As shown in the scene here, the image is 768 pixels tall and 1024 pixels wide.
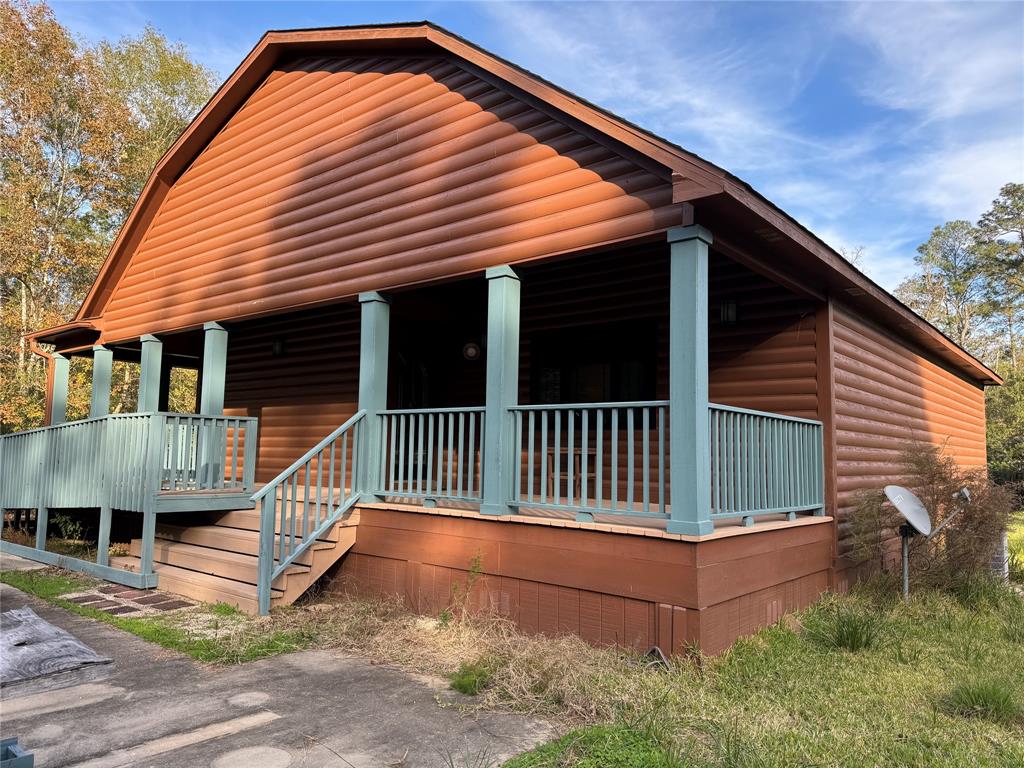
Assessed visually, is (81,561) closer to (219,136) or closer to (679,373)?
(219,136)

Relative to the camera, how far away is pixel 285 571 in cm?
671

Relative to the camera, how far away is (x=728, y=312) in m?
7.63

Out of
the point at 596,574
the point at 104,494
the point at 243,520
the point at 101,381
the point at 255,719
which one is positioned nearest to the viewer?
the point at 255,719

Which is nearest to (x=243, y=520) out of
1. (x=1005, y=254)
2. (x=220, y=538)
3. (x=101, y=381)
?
(x=220, y=538)

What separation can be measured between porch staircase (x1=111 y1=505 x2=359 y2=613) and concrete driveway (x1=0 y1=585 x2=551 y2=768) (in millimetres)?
1460

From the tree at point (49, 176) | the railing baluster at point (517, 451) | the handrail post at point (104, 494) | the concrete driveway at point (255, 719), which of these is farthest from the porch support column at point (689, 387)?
the tree at point (49, 176)

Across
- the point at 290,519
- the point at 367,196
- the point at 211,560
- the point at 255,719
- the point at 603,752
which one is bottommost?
the point at 255,719

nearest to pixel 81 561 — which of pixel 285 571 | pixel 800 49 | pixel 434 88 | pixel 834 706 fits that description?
pixel 285 571

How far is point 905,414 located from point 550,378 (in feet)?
16.7

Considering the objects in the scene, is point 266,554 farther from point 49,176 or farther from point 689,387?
point 49,176

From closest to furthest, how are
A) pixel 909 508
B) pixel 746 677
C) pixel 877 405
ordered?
pixel 746 677
pixel 909 508
pixel 877 405

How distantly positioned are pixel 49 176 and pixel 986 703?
26271mm

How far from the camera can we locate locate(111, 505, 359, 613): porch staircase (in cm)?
673

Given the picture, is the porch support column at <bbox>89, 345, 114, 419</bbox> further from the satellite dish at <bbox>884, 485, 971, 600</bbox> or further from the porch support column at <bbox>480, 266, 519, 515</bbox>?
the satellite dish at <bbox>884, 485, 971, 600</bbox>
